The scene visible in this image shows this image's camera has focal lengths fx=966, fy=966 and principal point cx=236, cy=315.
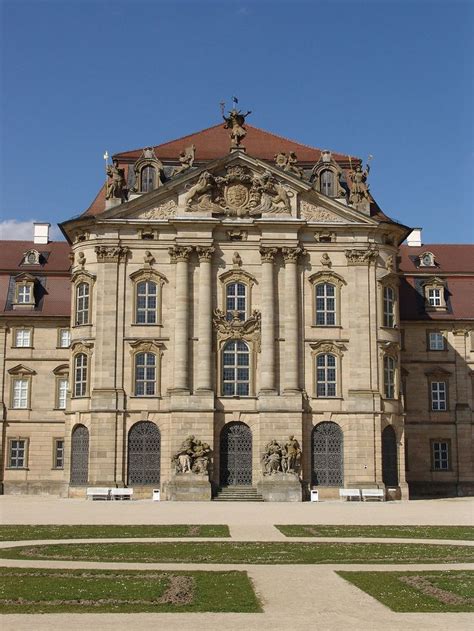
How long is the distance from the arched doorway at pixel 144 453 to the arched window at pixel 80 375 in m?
3.80

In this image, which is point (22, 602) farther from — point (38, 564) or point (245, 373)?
point (245, 373)

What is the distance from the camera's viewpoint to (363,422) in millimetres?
55250

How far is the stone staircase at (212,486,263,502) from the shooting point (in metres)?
53.2

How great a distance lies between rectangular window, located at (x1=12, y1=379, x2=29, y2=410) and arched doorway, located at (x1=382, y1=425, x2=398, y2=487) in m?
23.6

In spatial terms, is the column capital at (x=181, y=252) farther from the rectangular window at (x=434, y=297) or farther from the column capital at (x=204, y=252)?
the rectangular window at (x=434, y=297)

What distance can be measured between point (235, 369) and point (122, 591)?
3639 cm

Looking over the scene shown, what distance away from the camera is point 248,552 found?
26.4m

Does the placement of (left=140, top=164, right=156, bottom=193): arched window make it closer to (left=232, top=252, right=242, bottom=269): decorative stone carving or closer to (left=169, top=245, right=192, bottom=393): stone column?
(left=169, top=245, right=192, bottom=393): stone column

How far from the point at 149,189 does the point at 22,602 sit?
4146 centimetres

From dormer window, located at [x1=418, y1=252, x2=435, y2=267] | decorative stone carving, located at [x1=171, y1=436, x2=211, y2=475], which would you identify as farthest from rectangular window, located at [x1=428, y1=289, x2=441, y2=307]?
decorative stone carving, located at [x1=171, y1=436, x2=211, y2=475]

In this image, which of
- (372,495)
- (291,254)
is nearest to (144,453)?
(372,495)

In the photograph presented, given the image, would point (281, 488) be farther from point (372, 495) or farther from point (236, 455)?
point (372, 495)

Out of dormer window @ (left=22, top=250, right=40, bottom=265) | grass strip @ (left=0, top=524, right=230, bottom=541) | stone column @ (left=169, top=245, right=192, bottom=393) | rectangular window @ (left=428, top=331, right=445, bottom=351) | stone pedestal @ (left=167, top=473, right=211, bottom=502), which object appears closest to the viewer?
grass strip @ (left=0, top=524, right=230, bottom=541)

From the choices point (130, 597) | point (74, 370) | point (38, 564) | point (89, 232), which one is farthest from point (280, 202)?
point (130, 597)
